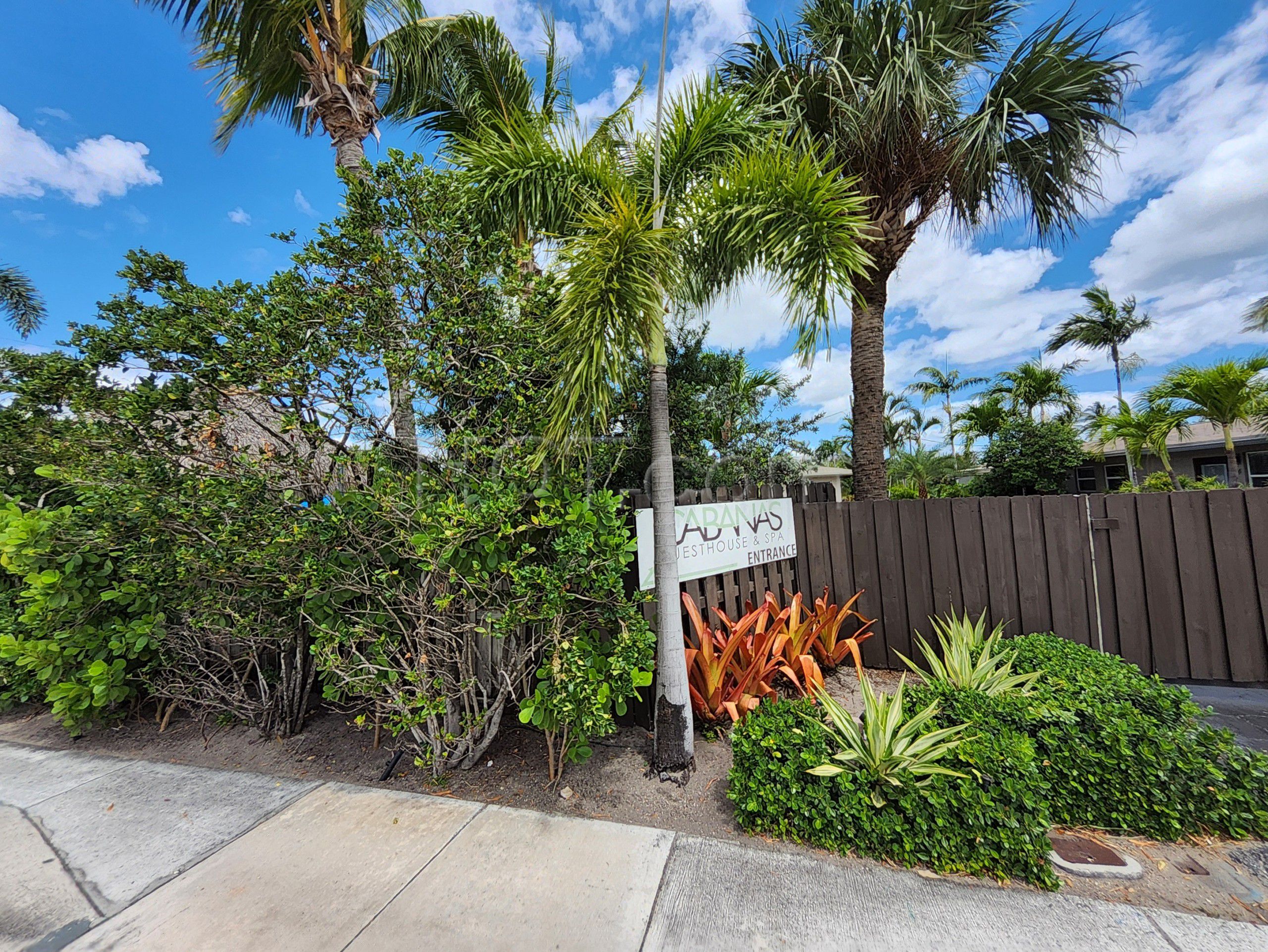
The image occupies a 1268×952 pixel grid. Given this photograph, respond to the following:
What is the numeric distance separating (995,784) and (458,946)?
236 cm

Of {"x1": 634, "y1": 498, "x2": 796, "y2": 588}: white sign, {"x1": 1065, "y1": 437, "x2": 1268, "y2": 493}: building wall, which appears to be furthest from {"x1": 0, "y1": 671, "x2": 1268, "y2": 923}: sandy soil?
{"x1": 1065, "y1": 437, "x2": 1268, "y2": 493}: building wall

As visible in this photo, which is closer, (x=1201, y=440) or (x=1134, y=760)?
(x=1134, y=760)

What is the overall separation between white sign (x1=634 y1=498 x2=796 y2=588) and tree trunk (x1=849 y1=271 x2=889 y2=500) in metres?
1.78

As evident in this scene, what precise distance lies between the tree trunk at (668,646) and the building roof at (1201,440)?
59.1ft

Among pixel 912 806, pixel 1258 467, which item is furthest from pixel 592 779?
pixel 1258 467

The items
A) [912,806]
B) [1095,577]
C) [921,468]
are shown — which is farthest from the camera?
[921,468]

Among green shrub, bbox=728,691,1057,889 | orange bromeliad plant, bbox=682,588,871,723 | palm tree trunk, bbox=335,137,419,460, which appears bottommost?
green shrub, bbox=728,691,1057,889

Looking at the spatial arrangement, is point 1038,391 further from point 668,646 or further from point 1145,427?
point 668,646

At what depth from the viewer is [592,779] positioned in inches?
124

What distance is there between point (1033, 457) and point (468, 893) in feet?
51.0

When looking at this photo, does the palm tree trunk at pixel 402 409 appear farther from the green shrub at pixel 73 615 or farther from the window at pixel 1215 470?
the window at pixel 1215 470

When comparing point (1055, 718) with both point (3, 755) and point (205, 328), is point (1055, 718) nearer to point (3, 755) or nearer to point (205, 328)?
point (205, 328)

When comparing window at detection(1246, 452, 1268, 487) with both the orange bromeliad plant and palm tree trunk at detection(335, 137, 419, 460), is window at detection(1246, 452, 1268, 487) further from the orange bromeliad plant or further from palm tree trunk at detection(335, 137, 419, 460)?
palm tree trunk at detection(335, 137, 419, 460)

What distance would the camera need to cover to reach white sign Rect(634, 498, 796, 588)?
11.8ft
